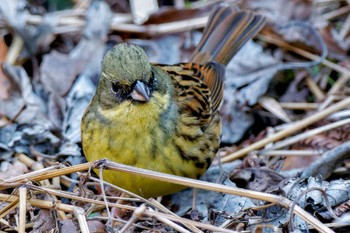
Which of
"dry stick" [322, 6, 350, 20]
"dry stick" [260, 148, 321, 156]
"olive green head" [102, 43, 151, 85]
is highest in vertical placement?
"olive green head" [102, 43, 151, 85]

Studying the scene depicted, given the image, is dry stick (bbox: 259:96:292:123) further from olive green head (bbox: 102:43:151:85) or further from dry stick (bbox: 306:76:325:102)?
olive green head (bbox: 102:43:151:85)

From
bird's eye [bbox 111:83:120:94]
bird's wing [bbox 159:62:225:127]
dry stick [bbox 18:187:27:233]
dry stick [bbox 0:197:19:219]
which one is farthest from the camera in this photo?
bird's wing [bbox 159:62:225:127]

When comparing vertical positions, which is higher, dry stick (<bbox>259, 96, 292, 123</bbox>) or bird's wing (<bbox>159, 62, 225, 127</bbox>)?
bird's wing (<bbox>159, 62, 225, 127</bbox>)

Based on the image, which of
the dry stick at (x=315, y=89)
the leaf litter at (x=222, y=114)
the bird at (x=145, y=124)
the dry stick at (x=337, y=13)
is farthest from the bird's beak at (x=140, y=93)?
the dry stick at (x=337, y=13)

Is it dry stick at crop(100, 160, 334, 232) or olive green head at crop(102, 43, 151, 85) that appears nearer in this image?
dry stick at crop(100, 160, 334, 232)

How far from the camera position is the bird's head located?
3605 millimetres

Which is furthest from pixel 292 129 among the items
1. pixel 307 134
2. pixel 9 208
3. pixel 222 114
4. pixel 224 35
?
pixel 9 208

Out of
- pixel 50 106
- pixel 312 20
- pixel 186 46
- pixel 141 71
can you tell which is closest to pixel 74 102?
pixel 50 106

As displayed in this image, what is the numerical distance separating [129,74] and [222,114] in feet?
4.93

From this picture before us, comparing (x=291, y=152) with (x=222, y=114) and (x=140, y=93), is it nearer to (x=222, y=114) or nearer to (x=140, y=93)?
(x=222, y=114)

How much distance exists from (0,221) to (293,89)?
2.33 metres

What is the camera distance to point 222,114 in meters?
5.03

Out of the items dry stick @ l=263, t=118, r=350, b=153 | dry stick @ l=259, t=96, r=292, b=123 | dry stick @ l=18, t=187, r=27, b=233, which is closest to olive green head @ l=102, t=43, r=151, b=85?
dry stick @ l=18, t=187, r=27, b=233

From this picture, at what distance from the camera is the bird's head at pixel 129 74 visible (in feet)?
11.8
